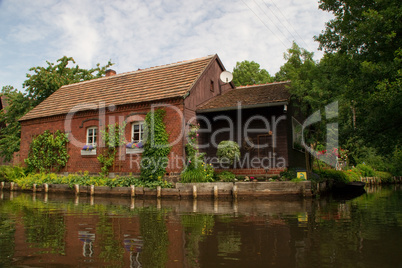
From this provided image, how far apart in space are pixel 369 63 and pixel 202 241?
34.2ft

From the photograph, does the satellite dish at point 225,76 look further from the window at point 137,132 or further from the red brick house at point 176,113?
the window at point 137,132

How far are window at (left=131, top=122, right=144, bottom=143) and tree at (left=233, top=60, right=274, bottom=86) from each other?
23489 mm

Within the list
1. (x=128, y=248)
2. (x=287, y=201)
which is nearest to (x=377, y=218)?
(x=287, y=201)

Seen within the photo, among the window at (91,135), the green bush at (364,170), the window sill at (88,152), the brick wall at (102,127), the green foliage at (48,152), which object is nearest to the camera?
the brick wall at (102,127)

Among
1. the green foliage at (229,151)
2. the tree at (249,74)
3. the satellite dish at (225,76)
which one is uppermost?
the tree at (249,74)

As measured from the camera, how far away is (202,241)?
533 cm

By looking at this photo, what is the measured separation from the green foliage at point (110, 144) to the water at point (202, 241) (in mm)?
7903

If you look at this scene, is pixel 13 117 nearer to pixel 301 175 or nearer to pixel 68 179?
pixel 68 179

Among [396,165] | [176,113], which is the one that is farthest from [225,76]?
[396,165]

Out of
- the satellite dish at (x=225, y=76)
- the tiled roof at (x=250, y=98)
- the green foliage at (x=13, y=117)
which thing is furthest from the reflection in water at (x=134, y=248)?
the green foliage at (x=13, y=117)

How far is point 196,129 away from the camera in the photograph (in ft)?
47.6

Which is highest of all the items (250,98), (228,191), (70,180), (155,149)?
(250,98)

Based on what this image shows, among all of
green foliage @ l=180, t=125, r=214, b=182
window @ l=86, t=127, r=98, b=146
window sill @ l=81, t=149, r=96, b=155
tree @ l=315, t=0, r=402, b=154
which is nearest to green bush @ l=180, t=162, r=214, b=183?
green foliage @ l=180, t=125, r=214, b=182

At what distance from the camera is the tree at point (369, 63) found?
11809mm
